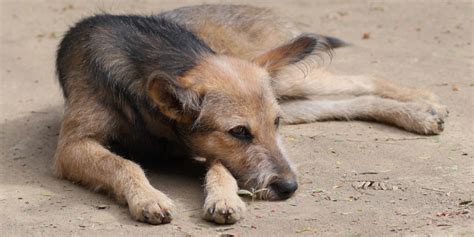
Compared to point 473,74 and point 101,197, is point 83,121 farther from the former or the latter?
point 473,74

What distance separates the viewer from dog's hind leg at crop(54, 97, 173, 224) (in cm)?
574

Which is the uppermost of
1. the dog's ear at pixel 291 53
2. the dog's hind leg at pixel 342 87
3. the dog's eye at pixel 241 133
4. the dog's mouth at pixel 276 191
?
the dog's ear at pixel 291 53

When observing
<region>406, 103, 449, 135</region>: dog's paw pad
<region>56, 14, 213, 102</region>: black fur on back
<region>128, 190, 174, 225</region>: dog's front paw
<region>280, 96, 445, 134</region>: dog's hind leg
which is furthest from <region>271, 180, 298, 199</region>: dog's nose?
<region>406, 103, 449, 135</region>: dog's paw pad

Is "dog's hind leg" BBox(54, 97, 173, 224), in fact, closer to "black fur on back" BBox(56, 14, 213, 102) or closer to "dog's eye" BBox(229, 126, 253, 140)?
"black fur on back" BBox(56, 14, 213, 102)

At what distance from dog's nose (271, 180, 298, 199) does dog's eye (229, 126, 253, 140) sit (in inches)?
14.6

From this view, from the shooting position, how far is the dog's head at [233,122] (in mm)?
6035

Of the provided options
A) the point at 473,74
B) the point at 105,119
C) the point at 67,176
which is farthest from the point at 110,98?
the point at 473,74

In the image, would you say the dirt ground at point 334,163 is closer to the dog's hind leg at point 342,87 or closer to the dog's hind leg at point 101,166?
the dog's hind leg at point 101,166

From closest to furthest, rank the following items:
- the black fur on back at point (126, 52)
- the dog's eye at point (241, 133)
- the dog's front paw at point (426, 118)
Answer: the dog's eye at point (241, 133)
the black fur on back at point (126, 52)
the dog's front paw at point (426, 118)

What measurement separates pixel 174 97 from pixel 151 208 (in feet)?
2.76

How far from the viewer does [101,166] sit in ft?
20.9

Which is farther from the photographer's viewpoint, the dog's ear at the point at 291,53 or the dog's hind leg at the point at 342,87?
the dog's hind leg at the point at 342,87

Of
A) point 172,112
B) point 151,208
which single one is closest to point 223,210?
point 151,208

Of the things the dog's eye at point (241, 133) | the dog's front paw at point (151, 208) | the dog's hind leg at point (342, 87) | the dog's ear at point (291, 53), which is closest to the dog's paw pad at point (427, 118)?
the dog's hind leg at point (342, 87)
